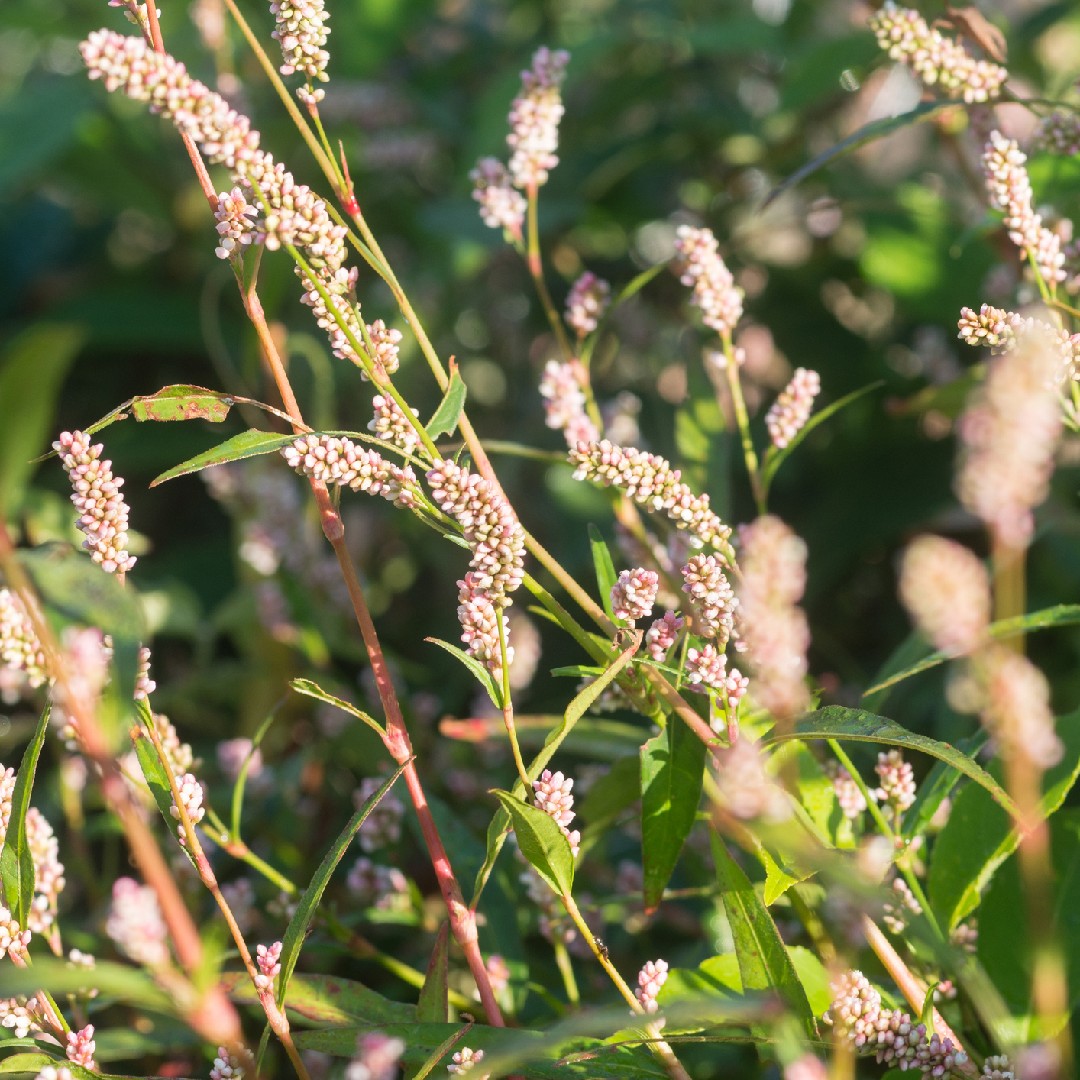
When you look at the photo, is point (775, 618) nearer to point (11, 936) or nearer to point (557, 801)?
point (557, 801)

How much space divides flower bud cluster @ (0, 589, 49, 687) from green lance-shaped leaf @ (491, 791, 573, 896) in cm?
24

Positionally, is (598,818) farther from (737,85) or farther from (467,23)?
(467,23)

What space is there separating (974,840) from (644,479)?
0.27m

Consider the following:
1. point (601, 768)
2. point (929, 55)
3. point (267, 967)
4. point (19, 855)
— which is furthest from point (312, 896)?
point (929, 55)

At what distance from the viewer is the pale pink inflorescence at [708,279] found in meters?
0.76

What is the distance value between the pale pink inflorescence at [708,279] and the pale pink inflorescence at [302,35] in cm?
25

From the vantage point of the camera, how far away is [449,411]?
59cm

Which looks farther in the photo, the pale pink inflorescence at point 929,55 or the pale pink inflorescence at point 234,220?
the pale pink inflorescence at point 929,55

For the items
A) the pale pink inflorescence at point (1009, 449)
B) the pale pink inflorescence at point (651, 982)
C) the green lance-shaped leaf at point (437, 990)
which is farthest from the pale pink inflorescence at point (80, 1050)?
the pale pink inflorescence at point (1009, 449)

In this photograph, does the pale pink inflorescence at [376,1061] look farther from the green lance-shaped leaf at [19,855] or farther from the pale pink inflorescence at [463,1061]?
the green lance-shaped leaf at [19,855]

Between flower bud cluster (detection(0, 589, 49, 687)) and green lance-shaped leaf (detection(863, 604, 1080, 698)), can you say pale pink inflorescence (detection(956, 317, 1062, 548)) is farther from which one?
flower bud cluster (detection(0, 589, 49, 687))

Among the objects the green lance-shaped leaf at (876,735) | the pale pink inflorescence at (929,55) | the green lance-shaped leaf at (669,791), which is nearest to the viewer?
the green lance-shaped leaf at (876,735)

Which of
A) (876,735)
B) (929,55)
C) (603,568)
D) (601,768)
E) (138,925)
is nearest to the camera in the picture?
(138,925)

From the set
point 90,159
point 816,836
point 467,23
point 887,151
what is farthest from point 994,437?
point 887,151
